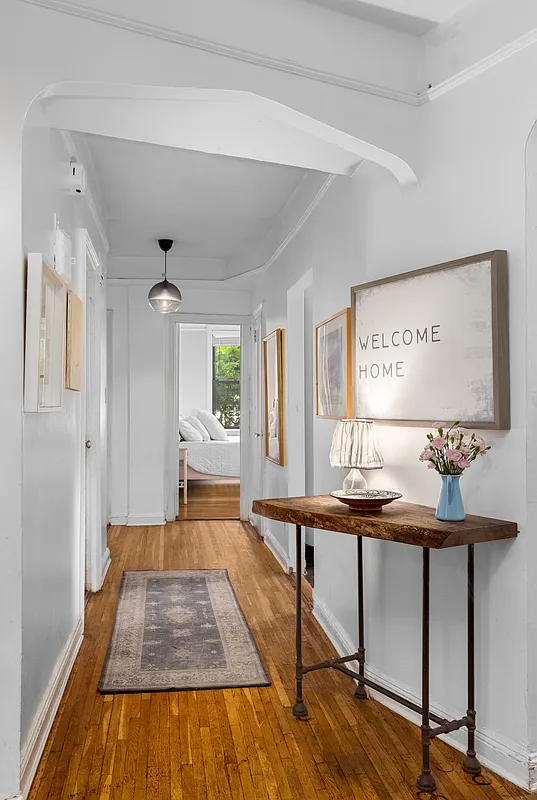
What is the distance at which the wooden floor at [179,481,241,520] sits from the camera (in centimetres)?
709

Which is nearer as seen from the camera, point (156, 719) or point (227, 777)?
point (227, 777)

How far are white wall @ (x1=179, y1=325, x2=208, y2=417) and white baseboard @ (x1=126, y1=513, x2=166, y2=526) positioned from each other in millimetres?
3997

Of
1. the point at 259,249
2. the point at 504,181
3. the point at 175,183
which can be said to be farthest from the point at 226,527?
the point at 504,181

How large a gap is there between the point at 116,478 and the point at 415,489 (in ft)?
14.7

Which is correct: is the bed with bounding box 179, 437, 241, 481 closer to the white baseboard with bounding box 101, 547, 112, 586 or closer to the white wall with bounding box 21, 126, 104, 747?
the white baseboard with bounding box 101, 547, 112, 586

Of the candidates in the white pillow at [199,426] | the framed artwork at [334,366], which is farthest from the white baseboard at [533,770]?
the white pillow at [199,426]

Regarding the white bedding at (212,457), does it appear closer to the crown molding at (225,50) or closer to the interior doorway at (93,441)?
the interior doorway at (93,441)

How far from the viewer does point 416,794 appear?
208 cm

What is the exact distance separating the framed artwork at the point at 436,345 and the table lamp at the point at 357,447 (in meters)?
0.13

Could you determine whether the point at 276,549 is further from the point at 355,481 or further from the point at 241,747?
the point at 241,747

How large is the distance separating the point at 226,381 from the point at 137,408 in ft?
13.5

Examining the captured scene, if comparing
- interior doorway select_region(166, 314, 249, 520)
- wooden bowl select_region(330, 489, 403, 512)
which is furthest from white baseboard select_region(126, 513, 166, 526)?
wooden bowl select_region(330, 489, 403, 512)

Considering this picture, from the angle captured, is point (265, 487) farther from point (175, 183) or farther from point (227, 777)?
point (227, 777)

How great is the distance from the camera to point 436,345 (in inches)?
96.4
